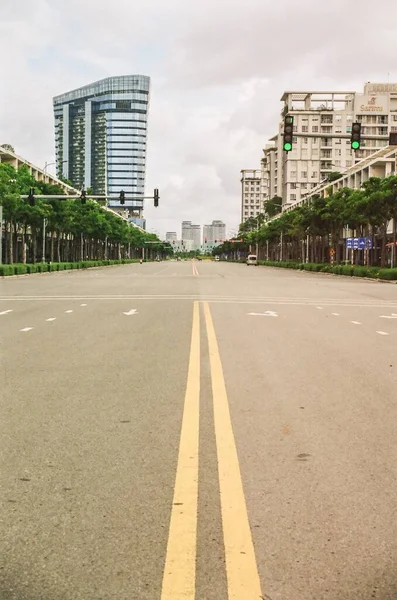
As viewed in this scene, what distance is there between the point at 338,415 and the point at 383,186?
2237 inches

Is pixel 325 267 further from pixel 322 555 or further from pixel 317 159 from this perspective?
pixel 317 159

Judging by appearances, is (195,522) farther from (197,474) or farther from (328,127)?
(328,127)

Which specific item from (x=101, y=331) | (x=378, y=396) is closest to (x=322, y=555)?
(x=378, y=396)

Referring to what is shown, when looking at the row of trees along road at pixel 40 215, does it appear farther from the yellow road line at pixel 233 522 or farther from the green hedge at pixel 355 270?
the yellow road line at pixel 233 522

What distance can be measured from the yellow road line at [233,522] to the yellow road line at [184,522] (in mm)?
180

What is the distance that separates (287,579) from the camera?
347 centimetres

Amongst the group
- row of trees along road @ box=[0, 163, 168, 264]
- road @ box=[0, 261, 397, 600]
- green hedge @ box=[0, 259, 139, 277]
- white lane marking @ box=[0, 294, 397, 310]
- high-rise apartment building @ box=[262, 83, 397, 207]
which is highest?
high-rise apartment building @ box=[262, 83, 397, 207]

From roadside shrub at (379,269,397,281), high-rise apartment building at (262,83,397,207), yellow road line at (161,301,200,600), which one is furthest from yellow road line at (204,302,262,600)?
high-rise apartment building at (262,83,397,207)

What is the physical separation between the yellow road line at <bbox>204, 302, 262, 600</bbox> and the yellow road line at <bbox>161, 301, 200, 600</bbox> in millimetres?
180

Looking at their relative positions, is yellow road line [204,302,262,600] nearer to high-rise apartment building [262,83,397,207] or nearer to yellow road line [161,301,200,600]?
yellow road line [161,301,200,600]

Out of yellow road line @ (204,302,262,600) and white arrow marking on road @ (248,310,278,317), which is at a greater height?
yellow road line @ (204,302,262,600)

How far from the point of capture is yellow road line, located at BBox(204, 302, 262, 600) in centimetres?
340

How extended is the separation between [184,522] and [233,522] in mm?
287

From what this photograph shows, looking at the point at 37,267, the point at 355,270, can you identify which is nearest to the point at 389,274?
the point at 355,270
